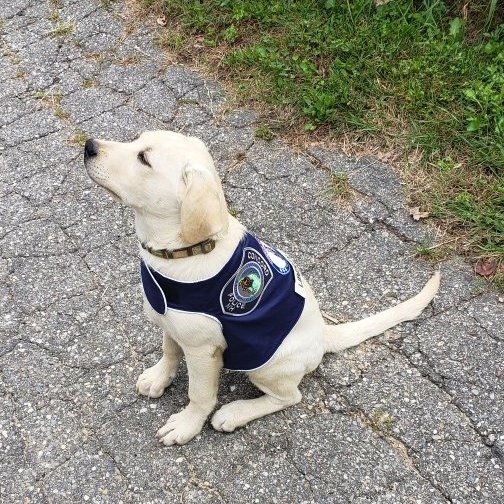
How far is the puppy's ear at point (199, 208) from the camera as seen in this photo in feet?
7.60

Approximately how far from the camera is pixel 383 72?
172 inches

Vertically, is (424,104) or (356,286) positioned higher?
(424,104)

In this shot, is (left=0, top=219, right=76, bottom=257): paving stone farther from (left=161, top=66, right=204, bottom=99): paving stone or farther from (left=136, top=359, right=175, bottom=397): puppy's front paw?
(left=161, top=66, right=204, bottom=99): paving stone

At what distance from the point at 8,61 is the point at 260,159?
88.7 inches

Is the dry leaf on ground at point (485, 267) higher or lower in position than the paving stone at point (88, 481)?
higher

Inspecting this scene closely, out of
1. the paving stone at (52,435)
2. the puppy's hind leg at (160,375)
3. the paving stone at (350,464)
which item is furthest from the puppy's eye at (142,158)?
the paving stone at (350,464)

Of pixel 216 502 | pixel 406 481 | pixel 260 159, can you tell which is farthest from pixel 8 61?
pixel 406 481

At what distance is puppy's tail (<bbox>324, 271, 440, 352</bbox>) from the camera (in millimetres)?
3115

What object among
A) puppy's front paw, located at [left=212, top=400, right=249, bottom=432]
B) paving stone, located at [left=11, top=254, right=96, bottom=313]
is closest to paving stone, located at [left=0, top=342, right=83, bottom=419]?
paving stone, located at [left=11, top=254, right=96, bottom=313]

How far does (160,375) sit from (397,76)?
2509mm

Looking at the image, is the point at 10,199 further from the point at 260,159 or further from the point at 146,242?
the point at 146,242

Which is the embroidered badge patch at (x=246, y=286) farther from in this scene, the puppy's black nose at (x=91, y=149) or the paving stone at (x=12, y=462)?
the paving stone at (x=12, y=462)

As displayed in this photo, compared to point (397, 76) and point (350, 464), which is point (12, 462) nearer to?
point (350, 464)

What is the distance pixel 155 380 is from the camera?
302cm
